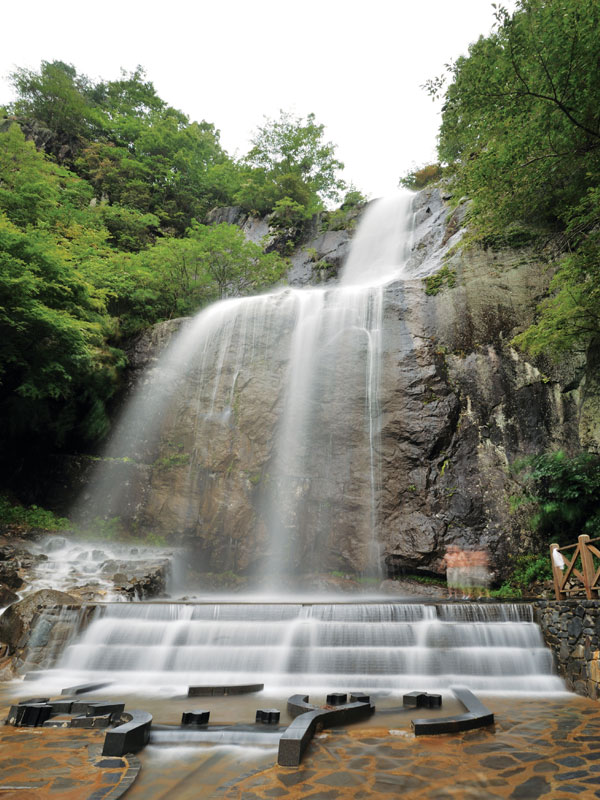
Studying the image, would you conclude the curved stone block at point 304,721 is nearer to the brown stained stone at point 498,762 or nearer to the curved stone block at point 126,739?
the curved stone block at point 126,739

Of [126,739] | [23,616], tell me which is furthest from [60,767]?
[23,616]

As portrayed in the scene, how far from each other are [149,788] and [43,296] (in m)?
12.3

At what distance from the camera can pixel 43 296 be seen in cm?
1240

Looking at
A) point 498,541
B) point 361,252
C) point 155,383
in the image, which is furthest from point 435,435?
point 361,252

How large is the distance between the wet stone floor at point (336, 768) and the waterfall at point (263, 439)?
7721mm

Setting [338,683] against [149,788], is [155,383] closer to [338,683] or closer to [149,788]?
[338,683]

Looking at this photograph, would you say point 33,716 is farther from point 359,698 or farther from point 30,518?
point 30,518

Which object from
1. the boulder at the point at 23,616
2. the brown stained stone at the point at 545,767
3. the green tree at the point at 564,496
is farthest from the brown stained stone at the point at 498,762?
the green tree at the point at 564,496

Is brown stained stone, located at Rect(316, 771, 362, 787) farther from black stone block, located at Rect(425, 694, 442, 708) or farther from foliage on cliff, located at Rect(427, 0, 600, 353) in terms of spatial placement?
foliage on cliff, located at Rect(427, 0, 600, 353)

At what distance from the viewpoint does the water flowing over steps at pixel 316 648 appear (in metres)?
5.97

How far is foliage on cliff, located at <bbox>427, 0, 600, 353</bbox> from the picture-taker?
8.31m

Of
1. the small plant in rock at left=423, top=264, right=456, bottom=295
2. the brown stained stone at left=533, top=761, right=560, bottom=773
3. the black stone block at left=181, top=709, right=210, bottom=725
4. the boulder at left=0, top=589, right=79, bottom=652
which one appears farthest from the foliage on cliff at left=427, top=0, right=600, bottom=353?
the boulder at left=0, top=589, right=79, bottom=652

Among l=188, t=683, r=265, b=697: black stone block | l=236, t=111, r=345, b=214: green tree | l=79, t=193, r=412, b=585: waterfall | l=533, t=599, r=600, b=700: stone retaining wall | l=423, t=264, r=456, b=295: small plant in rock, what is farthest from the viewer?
l=236, t=111, r=345, b=214: green tree

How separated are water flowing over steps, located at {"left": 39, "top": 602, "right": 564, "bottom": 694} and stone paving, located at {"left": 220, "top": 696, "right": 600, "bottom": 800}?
178 centimetres
